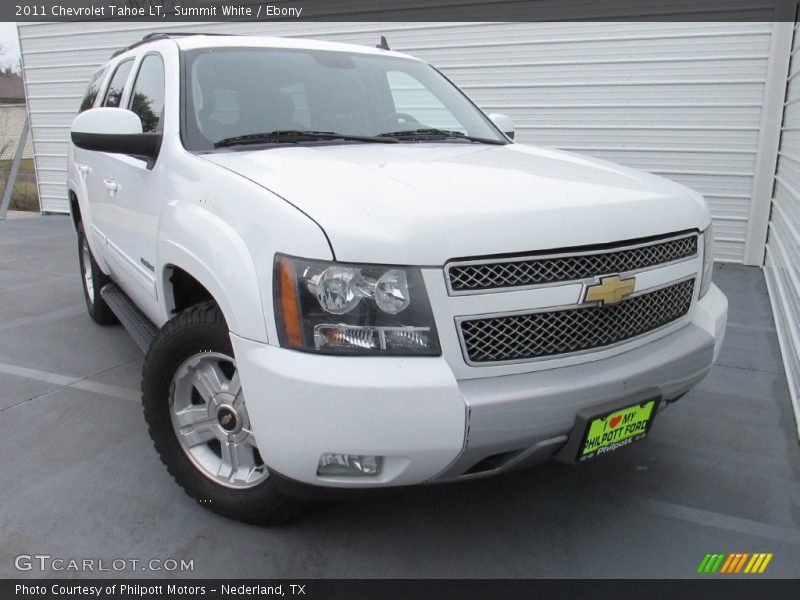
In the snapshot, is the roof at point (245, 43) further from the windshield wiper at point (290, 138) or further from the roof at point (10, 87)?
the roof at point (10, 87)

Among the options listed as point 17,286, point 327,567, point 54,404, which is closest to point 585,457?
point 327,567

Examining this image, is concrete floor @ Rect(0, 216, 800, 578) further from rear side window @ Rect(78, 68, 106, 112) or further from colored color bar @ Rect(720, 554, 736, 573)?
rear side window @ Rect(78, 68, 106, 112)

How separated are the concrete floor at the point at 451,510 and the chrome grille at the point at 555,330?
801 mm

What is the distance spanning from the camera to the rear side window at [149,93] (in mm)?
3175

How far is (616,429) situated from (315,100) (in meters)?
2.01

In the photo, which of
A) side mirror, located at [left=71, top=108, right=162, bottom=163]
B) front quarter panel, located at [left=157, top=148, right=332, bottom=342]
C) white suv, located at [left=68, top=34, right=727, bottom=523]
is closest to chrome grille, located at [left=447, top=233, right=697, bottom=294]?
white suv, located at [left=68, top=34, right=727, bottom=523]

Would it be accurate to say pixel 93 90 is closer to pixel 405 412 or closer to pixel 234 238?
pixel 234 238

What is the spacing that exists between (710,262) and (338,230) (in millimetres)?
1685

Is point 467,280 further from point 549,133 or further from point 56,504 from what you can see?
point 549,133

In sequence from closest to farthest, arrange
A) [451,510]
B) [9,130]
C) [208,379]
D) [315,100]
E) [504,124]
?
[208,379]
[451,510]
[315,100]
[504,124]
[9,130]

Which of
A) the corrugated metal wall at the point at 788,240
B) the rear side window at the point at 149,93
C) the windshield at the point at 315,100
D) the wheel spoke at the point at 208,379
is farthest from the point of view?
the corrugated metal wall at the point at 788,240

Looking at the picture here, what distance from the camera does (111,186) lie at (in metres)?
3.54

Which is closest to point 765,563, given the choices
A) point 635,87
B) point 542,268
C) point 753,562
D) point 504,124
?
point 753,562

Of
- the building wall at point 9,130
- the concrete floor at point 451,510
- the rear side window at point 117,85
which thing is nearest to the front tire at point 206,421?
the concrete floor at point 451,510
